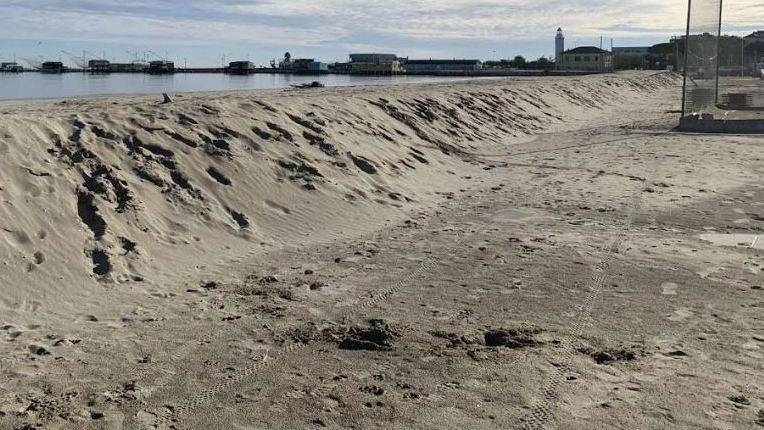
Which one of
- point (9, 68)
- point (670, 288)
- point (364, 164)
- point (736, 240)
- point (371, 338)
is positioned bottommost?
point (371, 338)

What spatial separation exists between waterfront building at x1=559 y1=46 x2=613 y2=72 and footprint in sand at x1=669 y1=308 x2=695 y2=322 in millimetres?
98472

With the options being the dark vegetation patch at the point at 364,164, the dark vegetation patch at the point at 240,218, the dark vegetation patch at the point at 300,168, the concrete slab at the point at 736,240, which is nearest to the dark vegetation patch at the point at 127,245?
the dark vegetation patch at the point at 240,218

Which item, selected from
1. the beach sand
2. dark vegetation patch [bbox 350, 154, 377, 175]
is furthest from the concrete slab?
A: dark vegetation patch [bbox 350, 154, 377, 175]

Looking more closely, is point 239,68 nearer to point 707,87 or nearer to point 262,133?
point 707,87

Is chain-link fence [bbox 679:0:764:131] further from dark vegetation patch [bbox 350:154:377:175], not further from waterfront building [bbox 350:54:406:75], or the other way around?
waterfront building [bbox 350:54:406:75]

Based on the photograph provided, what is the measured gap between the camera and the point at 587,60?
10462cm

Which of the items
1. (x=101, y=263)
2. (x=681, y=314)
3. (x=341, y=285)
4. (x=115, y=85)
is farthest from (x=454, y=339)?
(x=115, y=85)

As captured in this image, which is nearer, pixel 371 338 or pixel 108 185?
pixel 371 338

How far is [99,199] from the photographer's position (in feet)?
23.6

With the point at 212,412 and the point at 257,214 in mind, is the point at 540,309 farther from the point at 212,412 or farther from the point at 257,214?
the point at 257,214

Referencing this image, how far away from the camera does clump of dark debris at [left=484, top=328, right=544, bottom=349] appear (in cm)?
494

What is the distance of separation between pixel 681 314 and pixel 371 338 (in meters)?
2.52

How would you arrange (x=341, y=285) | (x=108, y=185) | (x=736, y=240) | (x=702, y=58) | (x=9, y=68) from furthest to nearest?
(x=9, y=68) < (x=702, y=58) < (x=736, y=240) < (x=108, y=185) < (x=341, y=285)

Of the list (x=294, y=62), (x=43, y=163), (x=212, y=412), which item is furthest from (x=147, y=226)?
(x=294, y=62)
